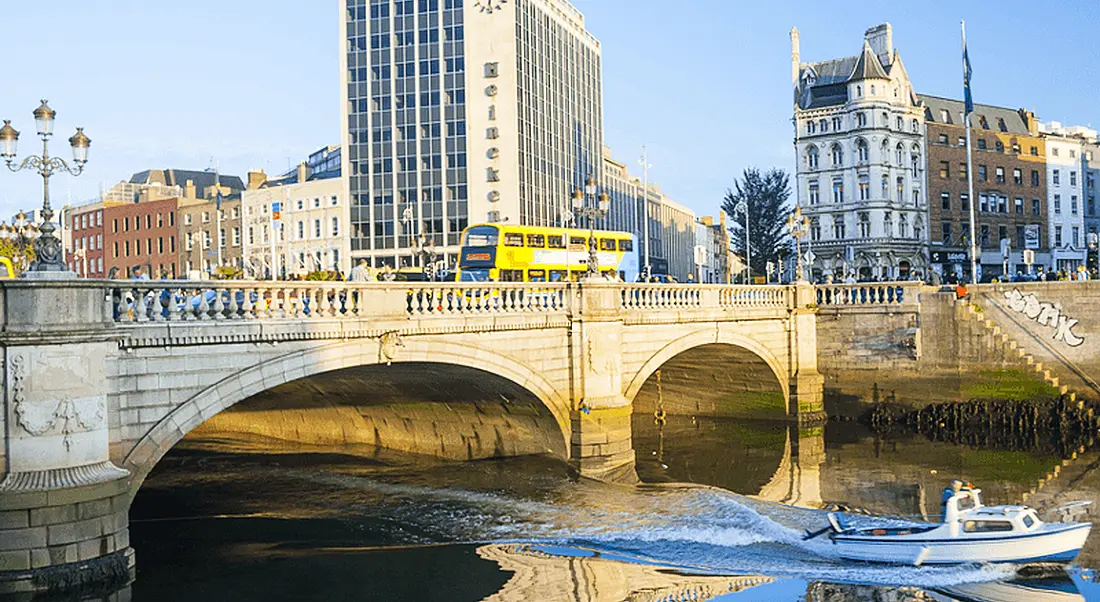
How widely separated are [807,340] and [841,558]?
18.4 metres

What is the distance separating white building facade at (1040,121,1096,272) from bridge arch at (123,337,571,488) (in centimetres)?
5785

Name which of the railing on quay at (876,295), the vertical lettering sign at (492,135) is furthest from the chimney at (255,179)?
the railing on quay at (876,295)

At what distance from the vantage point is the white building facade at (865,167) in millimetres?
63875

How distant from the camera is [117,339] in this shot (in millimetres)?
16734

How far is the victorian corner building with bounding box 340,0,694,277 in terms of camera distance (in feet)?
234

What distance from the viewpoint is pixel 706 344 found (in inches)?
1316

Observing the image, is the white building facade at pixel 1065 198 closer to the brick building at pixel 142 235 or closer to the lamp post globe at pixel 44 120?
the brick building at pixel 142 235

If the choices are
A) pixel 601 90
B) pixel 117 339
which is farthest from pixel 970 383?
pixel 601 90

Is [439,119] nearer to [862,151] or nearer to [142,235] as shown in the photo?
[142,235]

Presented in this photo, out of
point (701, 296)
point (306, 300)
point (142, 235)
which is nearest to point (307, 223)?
point (142, 235)

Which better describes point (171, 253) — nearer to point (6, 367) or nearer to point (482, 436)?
point (482, 436)

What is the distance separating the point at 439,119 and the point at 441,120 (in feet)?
0.62

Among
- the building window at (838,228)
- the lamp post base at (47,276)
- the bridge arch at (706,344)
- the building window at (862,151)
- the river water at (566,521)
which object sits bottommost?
the river water at (566,521)

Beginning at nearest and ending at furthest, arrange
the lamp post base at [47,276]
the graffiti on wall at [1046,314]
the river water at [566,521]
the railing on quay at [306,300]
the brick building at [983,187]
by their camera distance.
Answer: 1. the lamp post base at [47,276]
2. the railing on quay at [306,300]
3. the river water at [566,521]
4. the graffiti on wall at [1046,314]
5. the brick building at [983,187]
